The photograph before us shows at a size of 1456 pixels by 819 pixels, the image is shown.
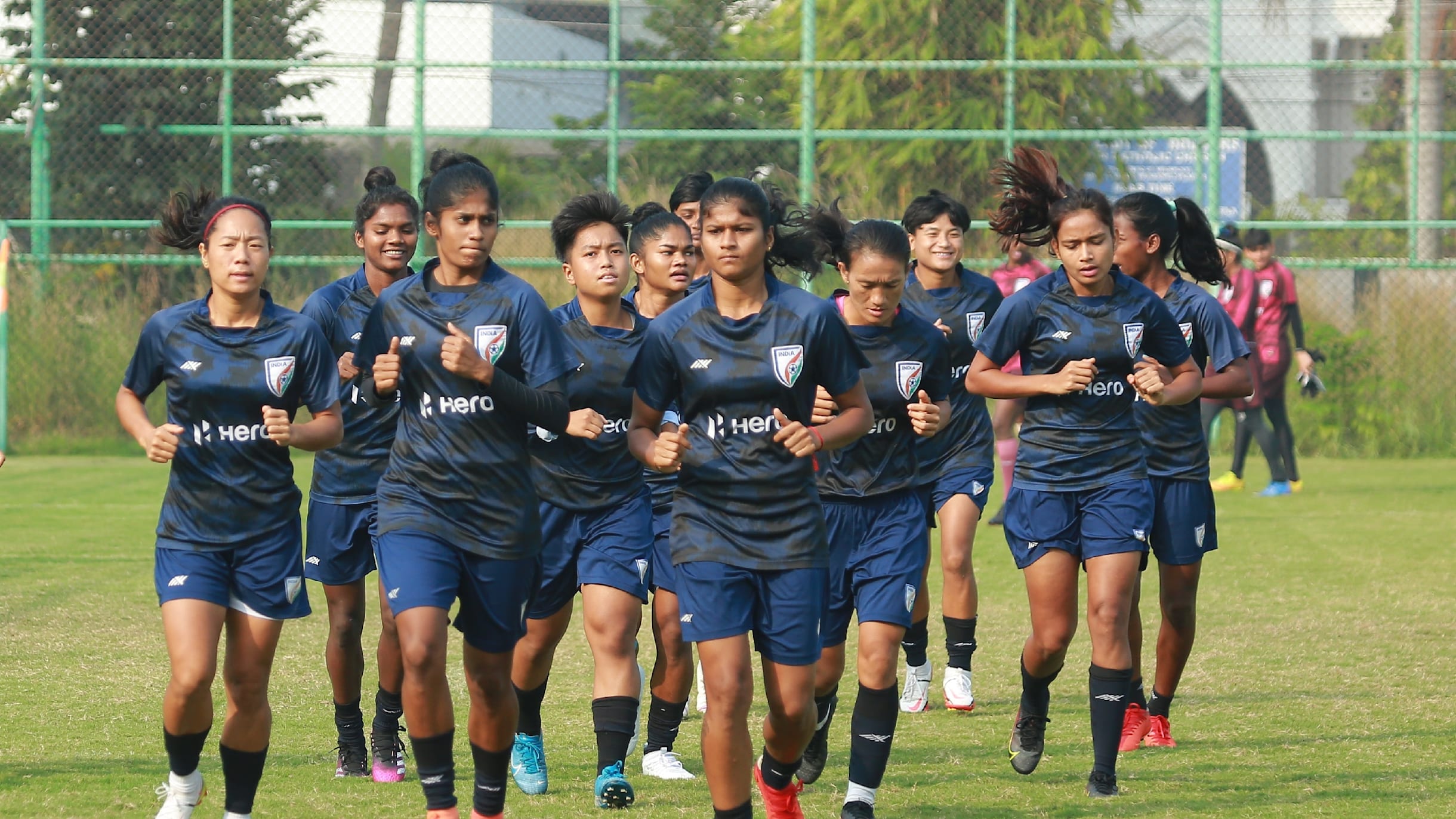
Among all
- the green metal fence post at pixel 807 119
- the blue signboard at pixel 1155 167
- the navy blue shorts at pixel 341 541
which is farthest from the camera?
the blue signboard at pixel 1155 167

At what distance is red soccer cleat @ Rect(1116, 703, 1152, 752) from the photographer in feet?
22.3

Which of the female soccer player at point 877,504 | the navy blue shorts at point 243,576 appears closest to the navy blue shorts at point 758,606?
the female soccer player at point 877,504

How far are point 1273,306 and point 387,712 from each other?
10705mm

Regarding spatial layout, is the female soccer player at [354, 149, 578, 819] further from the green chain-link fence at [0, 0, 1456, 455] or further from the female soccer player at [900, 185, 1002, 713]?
the green chain-link fence at [0, 0, 1456, 455]

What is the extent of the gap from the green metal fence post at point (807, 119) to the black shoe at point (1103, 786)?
474 inches

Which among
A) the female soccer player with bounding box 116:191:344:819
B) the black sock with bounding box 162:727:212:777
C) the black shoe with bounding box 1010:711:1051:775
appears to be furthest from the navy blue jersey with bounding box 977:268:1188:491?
Result: the black sock with bounding box 162:727:212:777

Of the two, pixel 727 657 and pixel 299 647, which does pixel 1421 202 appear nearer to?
pixel 299 647

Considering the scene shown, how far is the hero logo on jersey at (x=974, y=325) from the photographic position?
781 cm

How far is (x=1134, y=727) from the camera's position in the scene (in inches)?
271

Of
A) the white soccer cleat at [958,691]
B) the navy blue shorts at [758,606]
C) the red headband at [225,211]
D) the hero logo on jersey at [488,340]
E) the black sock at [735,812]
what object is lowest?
the white soccer cleat at [958,691]

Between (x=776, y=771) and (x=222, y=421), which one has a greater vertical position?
(x=222, y=421)

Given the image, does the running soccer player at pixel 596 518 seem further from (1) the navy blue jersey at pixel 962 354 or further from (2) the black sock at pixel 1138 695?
(2) the black sock at pixel 1138 695

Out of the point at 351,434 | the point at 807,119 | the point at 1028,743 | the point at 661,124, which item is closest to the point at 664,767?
the point at 1028,743

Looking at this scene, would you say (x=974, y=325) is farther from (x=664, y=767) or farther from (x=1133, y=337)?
(x=664, y=767)
